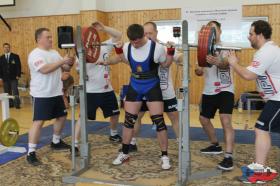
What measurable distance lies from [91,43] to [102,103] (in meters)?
0.90

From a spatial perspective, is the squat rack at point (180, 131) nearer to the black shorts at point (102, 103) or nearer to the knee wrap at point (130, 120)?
the knee wrap at point (130, 120)

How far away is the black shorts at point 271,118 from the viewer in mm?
3162

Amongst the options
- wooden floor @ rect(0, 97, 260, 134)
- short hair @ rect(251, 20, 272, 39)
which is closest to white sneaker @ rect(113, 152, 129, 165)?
short hair @ rect(251, 20, 272, 39)

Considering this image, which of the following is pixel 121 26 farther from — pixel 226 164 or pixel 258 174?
pixel 258 174

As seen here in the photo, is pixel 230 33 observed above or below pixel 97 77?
above

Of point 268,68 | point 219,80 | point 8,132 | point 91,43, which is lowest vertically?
point 8,132

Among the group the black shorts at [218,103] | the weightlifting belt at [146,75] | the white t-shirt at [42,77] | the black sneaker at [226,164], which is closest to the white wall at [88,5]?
the black shorts at [218,103]

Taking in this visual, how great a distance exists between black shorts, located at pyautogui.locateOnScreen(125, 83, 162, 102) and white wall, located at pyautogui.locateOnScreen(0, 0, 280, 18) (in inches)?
206

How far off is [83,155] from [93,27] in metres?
1.33

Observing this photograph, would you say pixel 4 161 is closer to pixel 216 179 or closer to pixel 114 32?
pixel 114 32

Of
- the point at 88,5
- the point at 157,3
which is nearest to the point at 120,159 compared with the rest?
the point at 157,3

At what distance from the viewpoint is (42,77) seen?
153 inches

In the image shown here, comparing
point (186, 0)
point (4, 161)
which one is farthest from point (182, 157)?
point (186, 0)

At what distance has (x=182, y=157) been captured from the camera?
10.5ft
